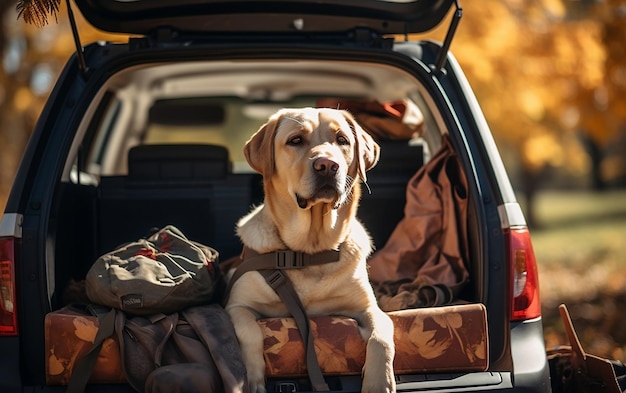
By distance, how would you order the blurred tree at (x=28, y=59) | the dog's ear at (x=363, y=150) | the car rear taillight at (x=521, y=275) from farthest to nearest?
1. the blurred tree at (x=28, y=59)
2. the dog's ear at (x=363, y=150)
3. the car rear taillight at (x=521, y=275)

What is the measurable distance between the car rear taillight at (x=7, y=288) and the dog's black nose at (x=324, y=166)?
4.17 ft

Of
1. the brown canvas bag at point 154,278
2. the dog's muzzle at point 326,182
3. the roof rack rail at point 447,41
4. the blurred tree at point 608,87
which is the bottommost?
the brown canvas bag at point 154,278

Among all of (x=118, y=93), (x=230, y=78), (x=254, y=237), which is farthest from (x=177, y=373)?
(x=230, y=78)

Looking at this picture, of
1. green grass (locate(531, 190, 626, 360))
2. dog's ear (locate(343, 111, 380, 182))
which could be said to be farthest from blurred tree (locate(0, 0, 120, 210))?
green grass (locate(531, 190, 626, 360))

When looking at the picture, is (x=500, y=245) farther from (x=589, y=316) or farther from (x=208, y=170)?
(x=589, y=316)

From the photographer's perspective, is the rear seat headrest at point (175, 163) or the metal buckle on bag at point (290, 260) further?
the rear seat headrest at point (175, 163)

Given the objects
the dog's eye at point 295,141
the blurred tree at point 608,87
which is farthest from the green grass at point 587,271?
the dog's eye at point 295,141

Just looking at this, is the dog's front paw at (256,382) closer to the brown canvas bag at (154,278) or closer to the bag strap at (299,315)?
the bag strap at (299,315)

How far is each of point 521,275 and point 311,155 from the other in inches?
40.2

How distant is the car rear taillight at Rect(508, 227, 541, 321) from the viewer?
125 inches

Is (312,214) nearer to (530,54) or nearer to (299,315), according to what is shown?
(299,315)

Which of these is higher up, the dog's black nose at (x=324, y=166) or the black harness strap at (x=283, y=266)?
the dog's black nose at (x=324, y=166)

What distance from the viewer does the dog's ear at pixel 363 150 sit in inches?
141

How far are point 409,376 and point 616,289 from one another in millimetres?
6600
